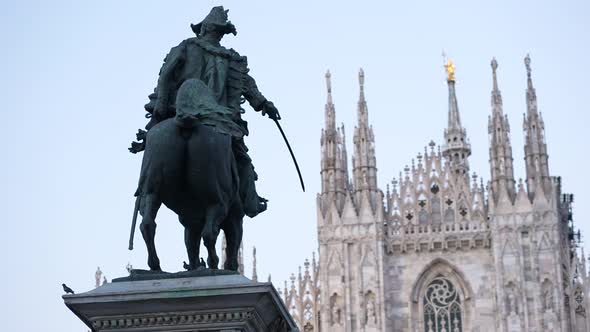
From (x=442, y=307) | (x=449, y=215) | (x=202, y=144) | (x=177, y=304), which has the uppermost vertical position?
(x=449, y=215)

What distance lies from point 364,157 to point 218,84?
1408 inches

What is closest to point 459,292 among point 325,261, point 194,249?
point 325,261

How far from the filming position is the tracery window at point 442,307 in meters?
41.1

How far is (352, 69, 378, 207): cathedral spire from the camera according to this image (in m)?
42.4

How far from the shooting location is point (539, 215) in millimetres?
40625

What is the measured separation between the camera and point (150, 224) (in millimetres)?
6629

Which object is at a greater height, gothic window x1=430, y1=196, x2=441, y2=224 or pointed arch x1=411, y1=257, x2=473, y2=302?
gothic window x1=430, y1=196, x2=441, y2=224

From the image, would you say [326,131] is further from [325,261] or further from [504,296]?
[504,296]

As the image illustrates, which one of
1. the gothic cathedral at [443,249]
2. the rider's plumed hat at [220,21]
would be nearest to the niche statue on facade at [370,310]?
the gothic cathedral at [443,249]

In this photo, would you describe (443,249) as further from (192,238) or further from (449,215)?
(192,238)

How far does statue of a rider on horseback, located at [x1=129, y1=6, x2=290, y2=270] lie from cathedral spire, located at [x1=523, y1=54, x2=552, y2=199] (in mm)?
34905

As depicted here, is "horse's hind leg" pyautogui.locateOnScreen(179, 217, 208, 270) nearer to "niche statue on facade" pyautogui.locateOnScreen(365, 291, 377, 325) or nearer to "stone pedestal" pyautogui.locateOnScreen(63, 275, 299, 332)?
"stone pedestal" pyautogui.locateOnScreen(63, 275, 299, 332)

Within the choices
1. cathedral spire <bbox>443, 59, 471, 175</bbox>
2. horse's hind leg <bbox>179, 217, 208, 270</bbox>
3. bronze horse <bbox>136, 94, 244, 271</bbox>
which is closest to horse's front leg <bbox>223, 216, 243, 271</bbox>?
horse's hind leg <bbox>179, 217, 208, 270</bbox>

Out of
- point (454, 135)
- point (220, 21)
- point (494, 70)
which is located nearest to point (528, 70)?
point (494, 70)
